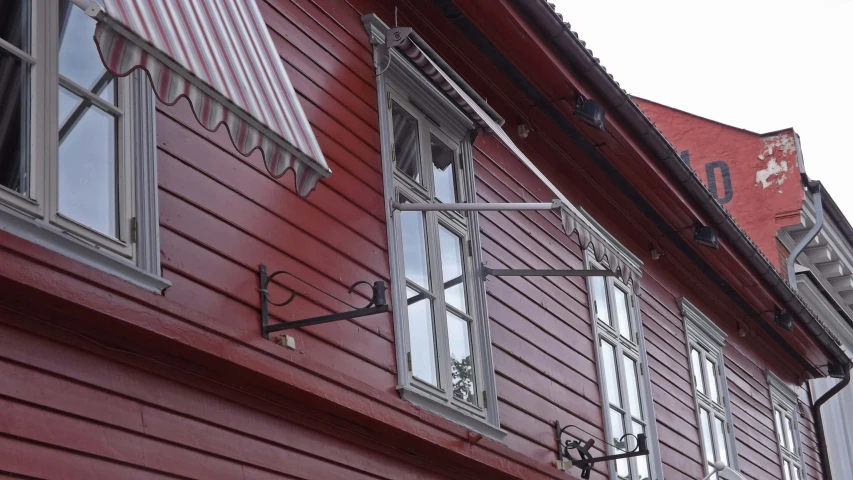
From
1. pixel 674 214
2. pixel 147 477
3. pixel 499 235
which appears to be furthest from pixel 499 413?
pixel 674 214

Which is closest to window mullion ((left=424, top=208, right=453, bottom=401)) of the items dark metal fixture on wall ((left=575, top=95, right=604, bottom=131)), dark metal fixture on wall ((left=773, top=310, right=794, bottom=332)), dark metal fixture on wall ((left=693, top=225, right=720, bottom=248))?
dark metal fixture on wall ((left=575, top=95, right=604, bottom=131))

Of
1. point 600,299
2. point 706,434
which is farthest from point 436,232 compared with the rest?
point 706,434

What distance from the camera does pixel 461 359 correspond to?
703cm

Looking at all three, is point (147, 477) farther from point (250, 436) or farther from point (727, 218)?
point (727, 218)

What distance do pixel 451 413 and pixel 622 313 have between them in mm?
4026

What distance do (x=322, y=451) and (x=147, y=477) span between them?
4.01 ft

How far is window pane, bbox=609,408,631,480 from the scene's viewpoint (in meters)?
9.07

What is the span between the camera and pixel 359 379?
19.1 ft

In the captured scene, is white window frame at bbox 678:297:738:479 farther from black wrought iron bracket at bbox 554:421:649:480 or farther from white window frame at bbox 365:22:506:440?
white window frame at bbox 365:22:506:440

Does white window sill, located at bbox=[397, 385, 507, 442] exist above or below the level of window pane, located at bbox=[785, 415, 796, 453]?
below

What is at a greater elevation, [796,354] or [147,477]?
[796,354]

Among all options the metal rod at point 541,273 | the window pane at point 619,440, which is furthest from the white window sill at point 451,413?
the window pane at point 619,440

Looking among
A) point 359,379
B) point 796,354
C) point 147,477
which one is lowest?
point 147,477

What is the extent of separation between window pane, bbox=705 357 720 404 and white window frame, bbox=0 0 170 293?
8471mm
